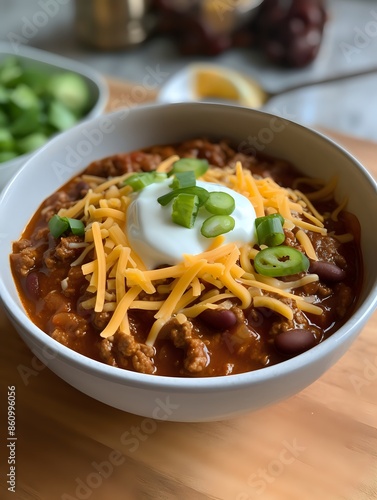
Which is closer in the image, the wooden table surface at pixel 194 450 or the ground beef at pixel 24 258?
the wooden table surface at pixel 194 450

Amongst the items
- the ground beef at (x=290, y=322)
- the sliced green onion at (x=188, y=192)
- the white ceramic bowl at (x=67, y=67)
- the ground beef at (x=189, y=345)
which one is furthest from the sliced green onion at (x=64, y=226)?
the white ceramic bowl at (x=67, y=67)

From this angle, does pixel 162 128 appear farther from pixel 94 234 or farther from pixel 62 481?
pixel 62 481

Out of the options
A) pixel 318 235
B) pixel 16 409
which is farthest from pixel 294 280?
pixel 16 409

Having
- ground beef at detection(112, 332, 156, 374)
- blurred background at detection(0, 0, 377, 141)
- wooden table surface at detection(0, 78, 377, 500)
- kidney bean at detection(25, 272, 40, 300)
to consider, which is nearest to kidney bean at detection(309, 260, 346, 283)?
wooden table surface at detection(0, 78, 377, 500)

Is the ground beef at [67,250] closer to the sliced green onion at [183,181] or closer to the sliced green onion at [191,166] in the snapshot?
the sliced green onion at [183,181]

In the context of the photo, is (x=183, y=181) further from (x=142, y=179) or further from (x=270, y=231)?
(x=270, y=231)

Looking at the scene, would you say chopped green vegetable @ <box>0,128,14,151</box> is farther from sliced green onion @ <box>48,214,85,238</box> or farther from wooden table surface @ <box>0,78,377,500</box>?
wooden table surface @ <box>0,78,377,500</box>
